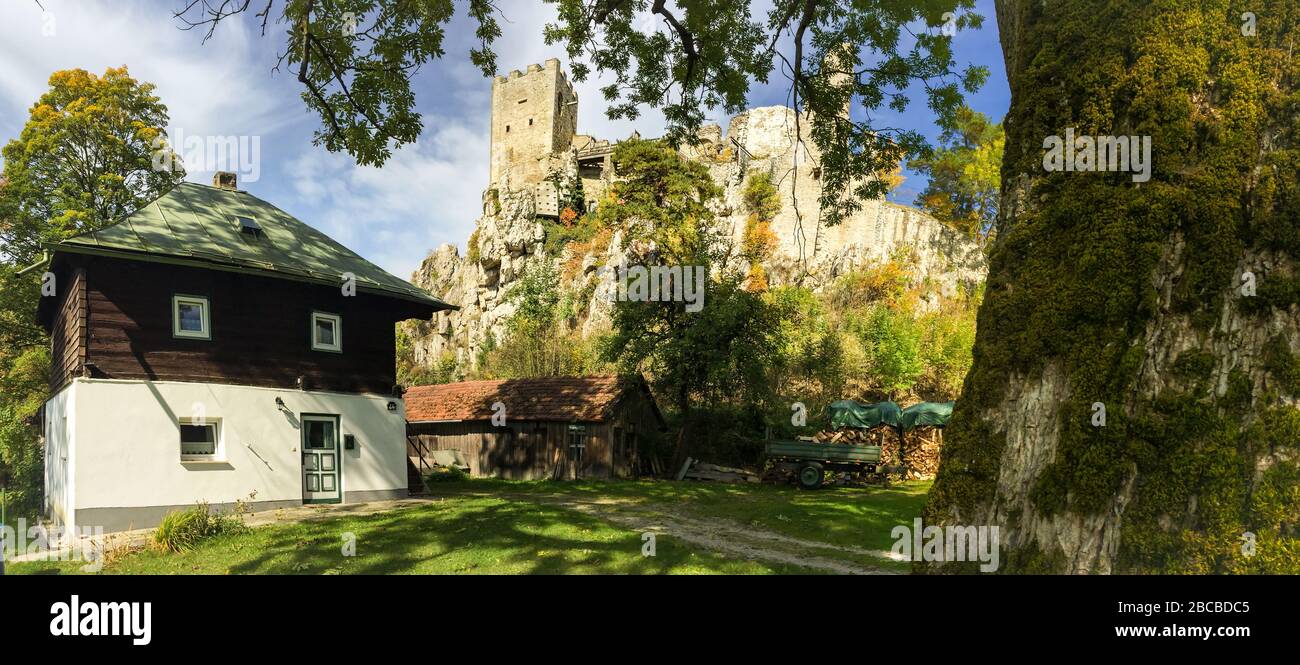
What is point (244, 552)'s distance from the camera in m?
10.3

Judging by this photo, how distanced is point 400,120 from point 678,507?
11346 mm

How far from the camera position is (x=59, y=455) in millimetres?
15453

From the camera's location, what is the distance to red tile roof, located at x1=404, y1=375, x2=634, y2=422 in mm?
27375

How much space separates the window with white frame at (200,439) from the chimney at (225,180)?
7960 mm

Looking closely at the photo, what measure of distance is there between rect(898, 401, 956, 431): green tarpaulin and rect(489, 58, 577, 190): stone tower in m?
49.1

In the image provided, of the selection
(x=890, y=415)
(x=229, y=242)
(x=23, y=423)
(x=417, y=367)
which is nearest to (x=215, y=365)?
(x=229, y=242)

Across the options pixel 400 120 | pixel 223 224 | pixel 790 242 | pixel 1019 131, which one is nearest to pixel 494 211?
pixel 790 242

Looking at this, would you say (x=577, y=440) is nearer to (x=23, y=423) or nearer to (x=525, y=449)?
(x=525, y=449)

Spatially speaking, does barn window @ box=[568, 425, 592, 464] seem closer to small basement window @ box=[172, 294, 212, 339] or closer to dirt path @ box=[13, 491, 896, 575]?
dirt path @ box=[13, 491, 896, 575]

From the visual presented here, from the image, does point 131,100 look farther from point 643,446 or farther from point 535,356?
point 643,446

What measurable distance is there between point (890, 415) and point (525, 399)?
1522cm

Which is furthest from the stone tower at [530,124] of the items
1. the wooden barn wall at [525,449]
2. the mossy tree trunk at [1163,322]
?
the mossy tree trunk at [1163,322]

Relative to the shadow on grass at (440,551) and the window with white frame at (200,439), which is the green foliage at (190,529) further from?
the window with white frame at (200,439)

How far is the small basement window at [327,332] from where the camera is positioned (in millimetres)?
17062
